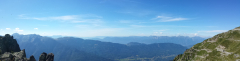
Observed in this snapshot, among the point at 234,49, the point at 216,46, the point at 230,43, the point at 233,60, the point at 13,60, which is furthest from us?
the point at 216,46

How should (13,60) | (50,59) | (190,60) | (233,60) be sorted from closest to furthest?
1. (13,60)
2. (50,59)
3. (233,60)
4. (190,60)

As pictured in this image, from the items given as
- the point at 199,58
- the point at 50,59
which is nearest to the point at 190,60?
the point at 199,58

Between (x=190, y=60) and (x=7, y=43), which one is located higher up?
(x=7, y=43)

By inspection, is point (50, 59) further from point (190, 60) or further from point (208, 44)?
point (208, 44)

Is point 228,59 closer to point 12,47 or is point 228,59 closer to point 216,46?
point 216,46

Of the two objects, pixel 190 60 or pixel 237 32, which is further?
pixel 190 60

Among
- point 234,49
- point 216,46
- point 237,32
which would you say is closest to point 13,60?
point 234,49

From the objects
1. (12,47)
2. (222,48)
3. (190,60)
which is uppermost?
(12,47)
